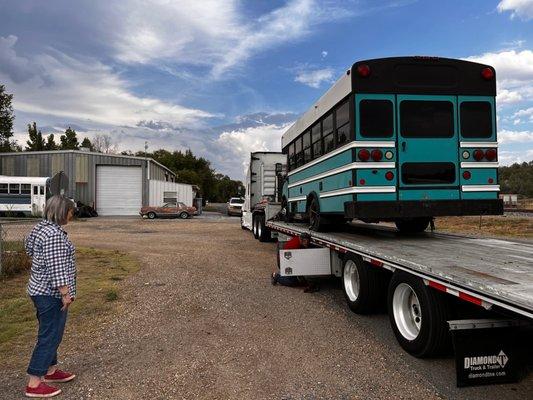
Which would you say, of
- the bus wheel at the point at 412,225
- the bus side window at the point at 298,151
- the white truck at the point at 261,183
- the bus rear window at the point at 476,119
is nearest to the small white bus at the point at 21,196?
the white truck at the point at 261,183

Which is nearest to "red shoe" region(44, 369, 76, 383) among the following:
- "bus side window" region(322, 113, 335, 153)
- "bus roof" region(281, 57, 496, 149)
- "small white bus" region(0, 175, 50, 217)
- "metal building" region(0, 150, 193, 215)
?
"bus roof" region(281, 57, 496, 149)

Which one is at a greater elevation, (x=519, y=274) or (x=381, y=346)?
(x=519, y=274)

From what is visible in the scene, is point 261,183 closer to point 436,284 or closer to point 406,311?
point 406,311

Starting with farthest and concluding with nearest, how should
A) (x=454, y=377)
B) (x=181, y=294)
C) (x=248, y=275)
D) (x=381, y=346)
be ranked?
(x=248, y=275)
(x=181, y=294)
(x=381, y=346)
(x=454, y=377)

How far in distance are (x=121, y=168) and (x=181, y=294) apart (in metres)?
34.1

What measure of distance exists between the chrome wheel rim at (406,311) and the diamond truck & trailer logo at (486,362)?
919mm

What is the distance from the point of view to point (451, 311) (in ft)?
14.3

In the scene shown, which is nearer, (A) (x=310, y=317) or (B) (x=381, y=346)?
(B) (x=381, y=346)

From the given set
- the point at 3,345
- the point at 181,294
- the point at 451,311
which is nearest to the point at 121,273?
the point at 181,294

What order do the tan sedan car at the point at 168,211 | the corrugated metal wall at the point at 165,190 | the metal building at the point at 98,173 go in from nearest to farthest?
1. the tan sedan car at the point at 168,211
2. the metal building at the point at 98,173
3. the corrugated metal wall at the point at 165,190

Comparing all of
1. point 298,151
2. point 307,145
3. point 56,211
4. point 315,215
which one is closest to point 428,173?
point 315,215

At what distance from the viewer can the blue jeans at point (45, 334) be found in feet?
13.1

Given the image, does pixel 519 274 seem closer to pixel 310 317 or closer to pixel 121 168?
pixel 310 317

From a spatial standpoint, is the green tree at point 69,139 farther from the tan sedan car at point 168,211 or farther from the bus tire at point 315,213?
the bus tire at point 315,213
